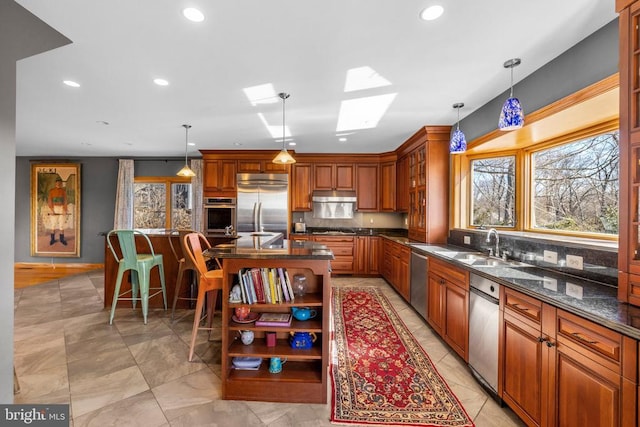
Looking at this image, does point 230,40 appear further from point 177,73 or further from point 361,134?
point 361,134

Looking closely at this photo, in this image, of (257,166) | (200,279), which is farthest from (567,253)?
(257,166)

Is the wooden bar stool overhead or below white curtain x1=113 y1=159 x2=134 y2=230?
below

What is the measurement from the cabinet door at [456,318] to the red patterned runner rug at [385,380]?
0.28 metres

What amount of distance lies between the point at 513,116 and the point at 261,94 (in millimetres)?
2231

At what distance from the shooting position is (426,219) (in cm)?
380

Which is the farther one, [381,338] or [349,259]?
[349,259]

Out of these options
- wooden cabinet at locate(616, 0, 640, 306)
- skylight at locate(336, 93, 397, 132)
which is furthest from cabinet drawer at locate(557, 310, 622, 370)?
skylight at locate(336, 93, 397, 132)

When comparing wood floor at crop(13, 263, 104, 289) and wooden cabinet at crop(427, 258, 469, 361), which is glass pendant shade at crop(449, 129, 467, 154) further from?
wood floor at crop(13, 263, 104, 289)

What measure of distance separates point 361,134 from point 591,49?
8.73 ft

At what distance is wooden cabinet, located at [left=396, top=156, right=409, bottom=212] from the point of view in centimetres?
485

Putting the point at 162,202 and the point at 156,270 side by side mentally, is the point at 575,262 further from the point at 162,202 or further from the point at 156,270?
the point at 162,202

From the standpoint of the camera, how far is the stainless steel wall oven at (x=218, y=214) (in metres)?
5.22

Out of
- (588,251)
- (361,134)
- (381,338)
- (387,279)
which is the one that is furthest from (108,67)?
(387,279)

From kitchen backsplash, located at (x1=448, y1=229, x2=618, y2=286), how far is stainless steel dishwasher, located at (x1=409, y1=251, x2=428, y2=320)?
678 mm
